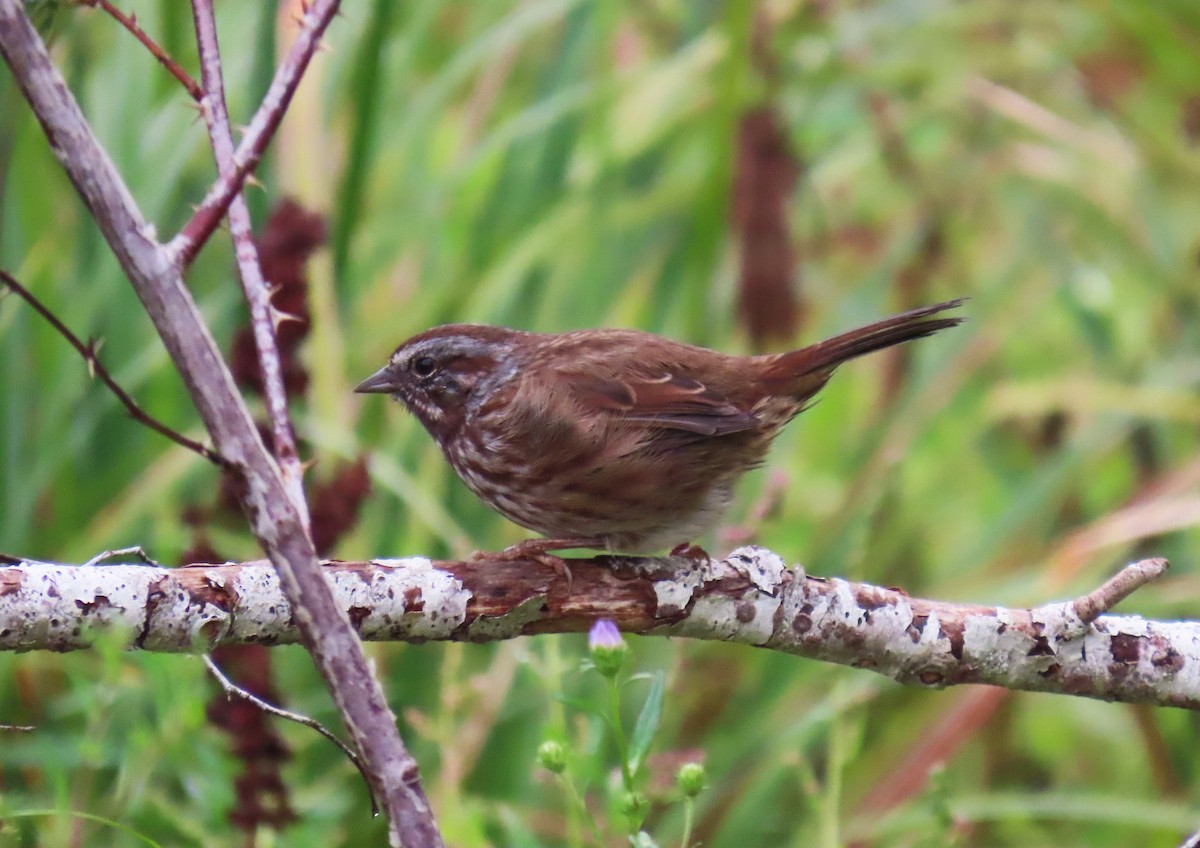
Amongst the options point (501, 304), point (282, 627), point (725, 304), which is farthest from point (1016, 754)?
point (282, 627)

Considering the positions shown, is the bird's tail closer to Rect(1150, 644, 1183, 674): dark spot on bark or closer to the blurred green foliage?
the blurred green foliage

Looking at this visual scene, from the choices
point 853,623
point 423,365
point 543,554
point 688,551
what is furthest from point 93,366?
point 423,365

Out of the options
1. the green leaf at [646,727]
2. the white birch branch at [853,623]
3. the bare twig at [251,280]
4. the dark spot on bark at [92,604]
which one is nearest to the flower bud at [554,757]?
the green leaf at [646,727]

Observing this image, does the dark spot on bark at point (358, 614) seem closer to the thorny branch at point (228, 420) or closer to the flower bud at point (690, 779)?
the thorny branch at point (228, 420)

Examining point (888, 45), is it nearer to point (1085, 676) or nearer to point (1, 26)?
point (1085, 676)

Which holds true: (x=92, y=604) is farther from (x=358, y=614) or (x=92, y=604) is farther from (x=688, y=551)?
(x=688, y=551)
